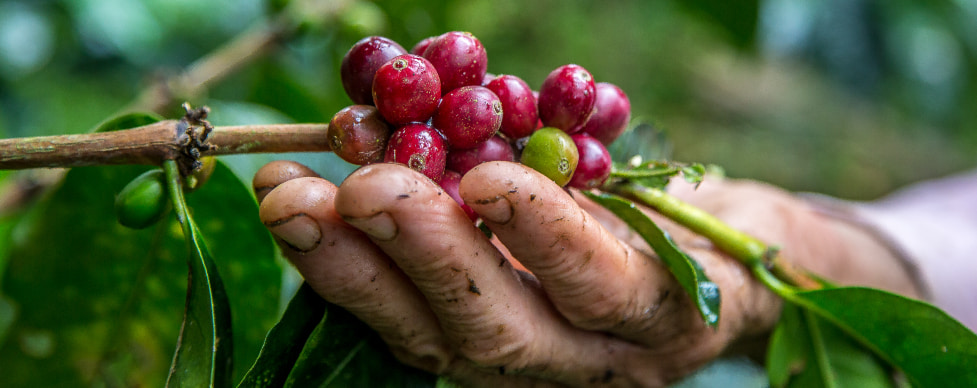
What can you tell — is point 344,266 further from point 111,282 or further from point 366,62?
point 111,282

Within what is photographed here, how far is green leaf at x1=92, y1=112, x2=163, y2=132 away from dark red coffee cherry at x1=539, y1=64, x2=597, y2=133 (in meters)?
0.59

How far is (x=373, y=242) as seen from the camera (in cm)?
74

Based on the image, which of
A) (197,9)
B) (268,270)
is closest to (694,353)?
(268,270)

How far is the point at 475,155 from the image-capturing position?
2.60ft

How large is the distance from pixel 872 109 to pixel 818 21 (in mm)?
3505

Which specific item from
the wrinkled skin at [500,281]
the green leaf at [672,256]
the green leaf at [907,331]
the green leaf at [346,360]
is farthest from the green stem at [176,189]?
the green leaf at [907,331]

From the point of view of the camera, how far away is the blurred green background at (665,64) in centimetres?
188

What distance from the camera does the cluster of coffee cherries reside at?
0.72m

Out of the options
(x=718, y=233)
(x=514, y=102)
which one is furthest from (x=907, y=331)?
(x=514, y=102)

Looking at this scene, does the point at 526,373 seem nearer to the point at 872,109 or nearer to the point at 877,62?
the point at 877,62

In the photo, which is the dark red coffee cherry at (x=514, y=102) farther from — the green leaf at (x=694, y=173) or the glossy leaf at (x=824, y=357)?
the glossy leaf at (x=824, y=357)

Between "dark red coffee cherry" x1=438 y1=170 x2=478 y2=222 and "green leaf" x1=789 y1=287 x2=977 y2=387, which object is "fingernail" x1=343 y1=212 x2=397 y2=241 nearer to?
"dark red coffee cherry" x1=438 y1=170 x2=478 y2=222

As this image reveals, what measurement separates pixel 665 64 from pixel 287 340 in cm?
422

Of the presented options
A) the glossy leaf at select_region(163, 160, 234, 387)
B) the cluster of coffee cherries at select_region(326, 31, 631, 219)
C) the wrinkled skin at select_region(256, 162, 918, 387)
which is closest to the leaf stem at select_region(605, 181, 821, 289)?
the wrinkled skin at select_region(256, 162, 918, 387)
